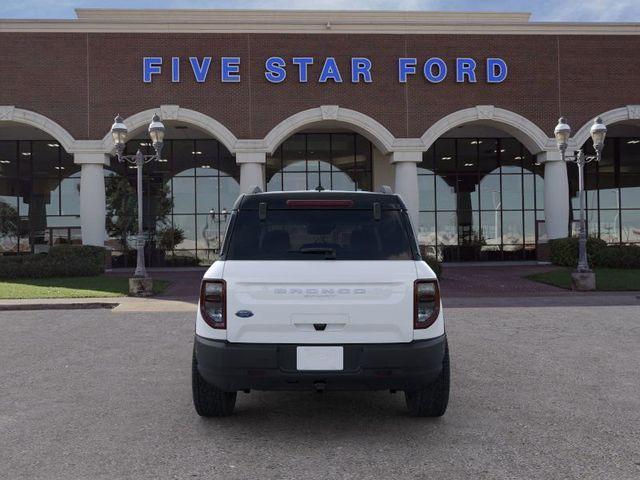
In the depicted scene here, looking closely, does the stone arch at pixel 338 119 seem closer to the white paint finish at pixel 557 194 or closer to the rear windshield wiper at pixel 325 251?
the white paint finish at pixel 557 194

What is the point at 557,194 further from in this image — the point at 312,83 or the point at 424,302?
the point at 424,302

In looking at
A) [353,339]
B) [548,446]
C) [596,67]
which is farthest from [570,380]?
[596,67]

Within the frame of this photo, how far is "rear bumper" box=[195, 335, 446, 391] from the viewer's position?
409cm

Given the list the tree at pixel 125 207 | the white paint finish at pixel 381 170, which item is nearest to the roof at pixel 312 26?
the white paint finish at pixel 381 170

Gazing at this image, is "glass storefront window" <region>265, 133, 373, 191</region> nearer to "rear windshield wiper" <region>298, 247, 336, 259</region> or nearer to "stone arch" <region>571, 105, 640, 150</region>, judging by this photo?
"stone arch" <region>571, 105, 640, 150</region>

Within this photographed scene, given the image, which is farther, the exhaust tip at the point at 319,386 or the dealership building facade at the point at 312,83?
the dealership building facade at the point at 312,83

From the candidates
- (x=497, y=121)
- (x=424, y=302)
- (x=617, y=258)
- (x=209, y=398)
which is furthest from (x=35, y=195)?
(x=424, y=302)

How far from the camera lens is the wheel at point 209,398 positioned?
4675 millimetres

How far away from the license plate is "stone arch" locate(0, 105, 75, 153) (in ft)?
70.6

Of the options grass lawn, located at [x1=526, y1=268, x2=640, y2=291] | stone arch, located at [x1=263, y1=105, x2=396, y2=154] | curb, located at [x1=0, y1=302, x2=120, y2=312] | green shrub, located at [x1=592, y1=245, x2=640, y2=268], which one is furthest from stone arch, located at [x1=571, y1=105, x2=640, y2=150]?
curb, located at [x1=0, y1=302, x2=120, y2=312]

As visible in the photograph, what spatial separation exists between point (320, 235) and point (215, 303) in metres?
1.01

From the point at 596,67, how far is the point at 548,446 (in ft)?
78.9

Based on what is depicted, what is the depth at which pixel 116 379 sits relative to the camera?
21.1ft

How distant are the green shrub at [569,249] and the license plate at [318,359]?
19.9 meters
